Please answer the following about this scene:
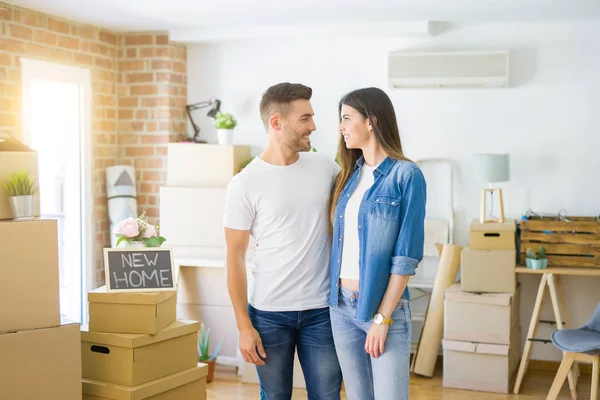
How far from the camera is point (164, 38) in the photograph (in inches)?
226

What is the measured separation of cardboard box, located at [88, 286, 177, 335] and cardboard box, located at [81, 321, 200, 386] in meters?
0.03

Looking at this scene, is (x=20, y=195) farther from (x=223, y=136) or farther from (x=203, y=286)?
(x=223, y=136)

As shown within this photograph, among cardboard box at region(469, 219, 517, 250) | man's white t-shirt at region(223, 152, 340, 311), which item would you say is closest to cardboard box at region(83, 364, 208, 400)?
man's white t-shirt at region(223, 152, 340, 311)

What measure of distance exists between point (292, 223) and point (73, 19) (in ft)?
10.5

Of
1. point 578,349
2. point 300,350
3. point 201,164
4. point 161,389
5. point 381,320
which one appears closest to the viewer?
point 381,320

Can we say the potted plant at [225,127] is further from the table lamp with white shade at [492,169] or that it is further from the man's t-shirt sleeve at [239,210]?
the man's t-shirt sleeve at [239,210]

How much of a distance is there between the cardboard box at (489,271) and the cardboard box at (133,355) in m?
2.16

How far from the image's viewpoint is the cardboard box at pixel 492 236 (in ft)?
16.4

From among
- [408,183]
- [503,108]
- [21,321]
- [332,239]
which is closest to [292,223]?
[332,239]

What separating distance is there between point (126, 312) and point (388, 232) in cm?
138

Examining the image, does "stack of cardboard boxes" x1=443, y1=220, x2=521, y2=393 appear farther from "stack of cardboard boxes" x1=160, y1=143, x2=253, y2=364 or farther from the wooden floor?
"stack of cardboard boxes" x1=160, y1=143, x2=253, y2=364

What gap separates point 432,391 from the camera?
4.95 m

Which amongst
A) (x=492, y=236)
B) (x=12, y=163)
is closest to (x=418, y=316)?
(x=492, y=236)

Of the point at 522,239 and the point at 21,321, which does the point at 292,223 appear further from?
the point at 522,239
